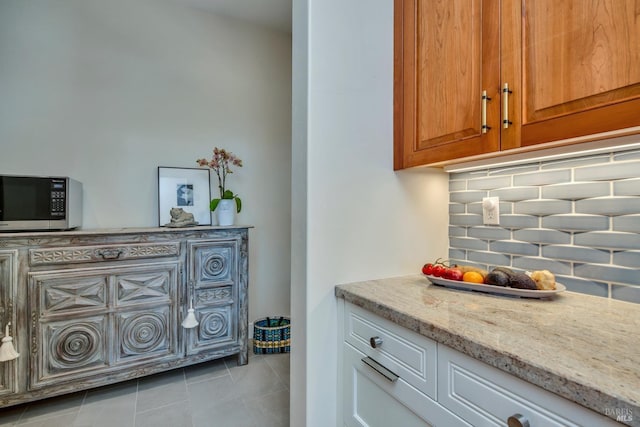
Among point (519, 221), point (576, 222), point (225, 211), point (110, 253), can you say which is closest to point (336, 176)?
point (519, 221)

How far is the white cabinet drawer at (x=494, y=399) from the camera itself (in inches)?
21.3

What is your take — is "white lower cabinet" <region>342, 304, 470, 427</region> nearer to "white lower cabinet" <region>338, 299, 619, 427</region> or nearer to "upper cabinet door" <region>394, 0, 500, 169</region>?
"white lower cabinet" <region>338, 299, 619, 427</region>

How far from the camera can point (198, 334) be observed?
6.91ft

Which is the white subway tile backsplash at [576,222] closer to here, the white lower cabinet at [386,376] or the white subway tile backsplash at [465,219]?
the white subway tile backsplash at [465,219]

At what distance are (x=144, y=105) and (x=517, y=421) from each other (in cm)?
277

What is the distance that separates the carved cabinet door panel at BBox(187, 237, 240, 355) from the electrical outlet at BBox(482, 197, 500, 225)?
5.31 feet

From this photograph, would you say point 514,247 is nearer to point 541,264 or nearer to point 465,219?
point 541,264

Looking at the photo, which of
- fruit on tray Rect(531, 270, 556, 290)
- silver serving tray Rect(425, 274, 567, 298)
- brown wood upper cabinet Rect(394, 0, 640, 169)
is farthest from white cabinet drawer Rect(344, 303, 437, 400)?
brown wood upper cabinet Rect(394, 0, 640, 169)

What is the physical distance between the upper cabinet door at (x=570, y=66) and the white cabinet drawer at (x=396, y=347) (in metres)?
0.66

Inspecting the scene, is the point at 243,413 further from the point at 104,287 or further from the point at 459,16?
the point at 459,16

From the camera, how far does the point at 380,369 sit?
96 centimetres

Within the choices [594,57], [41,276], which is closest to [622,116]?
[594,57]

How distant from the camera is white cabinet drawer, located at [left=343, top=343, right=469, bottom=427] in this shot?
80 cm

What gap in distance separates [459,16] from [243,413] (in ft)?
7.10
